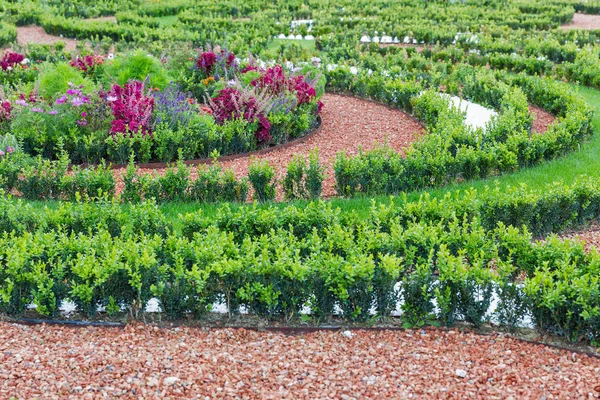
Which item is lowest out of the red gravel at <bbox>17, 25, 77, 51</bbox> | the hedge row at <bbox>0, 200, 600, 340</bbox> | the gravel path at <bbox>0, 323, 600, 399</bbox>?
the gravel path at <bbox>0, 323, 600, 399</bbox>

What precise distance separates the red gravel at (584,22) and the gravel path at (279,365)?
59.9 feet

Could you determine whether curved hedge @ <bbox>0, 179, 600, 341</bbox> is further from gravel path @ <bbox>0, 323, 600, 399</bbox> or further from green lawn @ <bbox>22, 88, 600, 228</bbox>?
green lawn @ <bbox>22, 88, 600, 228</bbox>

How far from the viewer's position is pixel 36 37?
68.6 feet

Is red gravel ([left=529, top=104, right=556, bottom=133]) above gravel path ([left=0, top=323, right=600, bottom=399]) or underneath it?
above

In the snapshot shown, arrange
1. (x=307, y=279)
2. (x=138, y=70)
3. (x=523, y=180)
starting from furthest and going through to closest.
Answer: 1. (x=138, y=70)
2. (x=523, y=180)
3. (x=307, y=279)

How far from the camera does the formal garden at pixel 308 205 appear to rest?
566 centimetres

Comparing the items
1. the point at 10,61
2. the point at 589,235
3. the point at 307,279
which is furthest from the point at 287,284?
the point at 10,61

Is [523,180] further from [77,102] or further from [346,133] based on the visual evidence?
[77,102]

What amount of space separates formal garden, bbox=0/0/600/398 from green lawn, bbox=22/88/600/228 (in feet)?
0.13

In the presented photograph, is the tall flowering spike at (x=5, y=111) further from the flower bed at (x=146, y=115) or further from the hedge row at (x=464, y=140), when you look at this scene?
the hedge row at (x=464, y=140)

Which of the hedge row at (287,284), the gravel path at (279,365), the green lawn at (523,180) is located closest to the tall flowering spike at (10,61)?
the green lawn at (523,180)

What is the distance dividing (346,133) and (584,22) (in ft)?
50.7

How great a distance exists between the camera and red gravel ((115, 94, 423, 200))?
9508mm

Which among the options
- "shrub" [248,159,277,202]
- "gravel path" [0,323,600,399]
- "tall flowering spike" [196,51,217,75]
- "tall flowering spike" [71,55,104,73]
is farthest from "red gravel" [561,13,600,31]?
"gravel path" [0,323,600,399]
